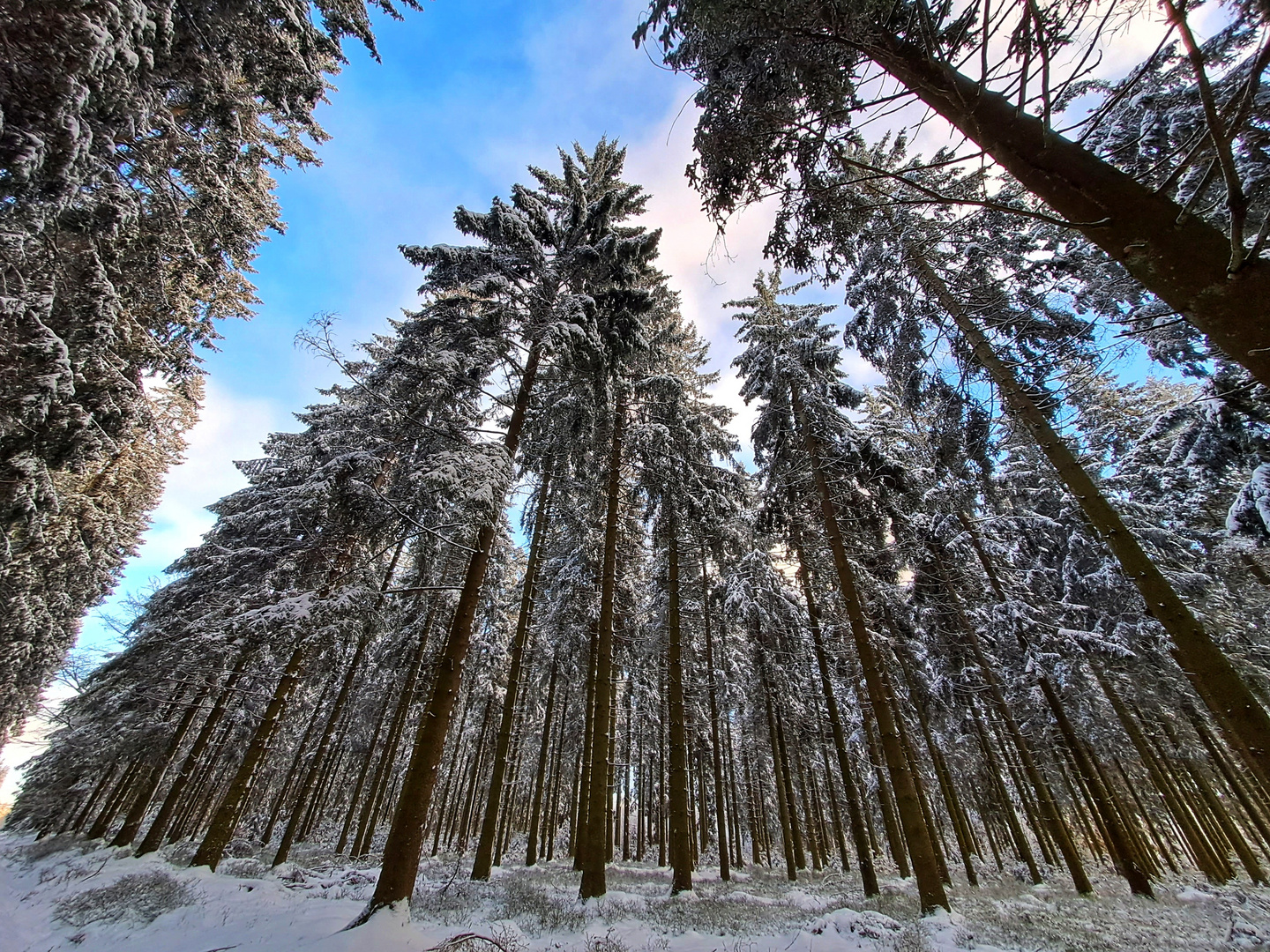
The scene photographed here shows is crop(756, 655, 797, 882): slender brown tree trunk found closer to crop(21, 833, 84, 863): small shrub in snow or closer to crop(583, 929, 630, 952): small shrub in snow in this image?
crop(583, 929, 630, 952): small shrub in snow

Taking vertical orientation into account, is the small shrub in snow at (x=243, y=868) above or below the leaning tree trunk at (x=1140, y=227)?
below

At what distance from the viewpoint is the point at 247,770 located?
10.2m

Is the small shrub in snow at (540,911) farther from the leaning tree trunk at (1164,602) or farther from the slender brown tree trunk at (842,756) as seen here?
the leaning tree trunk at (1164,602)

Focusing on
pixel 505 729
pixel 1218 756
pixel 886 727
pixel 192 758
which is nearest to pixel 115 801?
pixel 192 758

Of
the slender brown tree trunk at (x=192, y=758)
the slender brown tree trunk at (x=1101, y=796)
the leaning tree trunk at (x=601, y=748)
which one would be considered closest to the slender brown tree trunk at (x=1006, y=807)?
the slender brown tree trunk at (x=1101, y=796)

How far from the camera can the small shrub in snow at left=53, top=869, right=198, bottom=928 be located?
25.4 feet

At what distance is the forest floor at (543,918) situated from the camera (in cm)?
666

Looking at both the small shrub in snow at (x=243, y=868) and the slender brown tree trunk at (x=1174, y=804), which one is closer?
the small shrub in snow at (x=243, y=868)

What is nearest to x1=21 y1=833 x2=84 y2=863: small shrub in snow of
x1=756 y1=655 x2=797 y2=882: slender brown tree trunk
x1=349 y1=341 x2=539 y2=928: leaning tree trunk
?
x1=349 y1=341 x2=539 y2=928: leaning tree trunk

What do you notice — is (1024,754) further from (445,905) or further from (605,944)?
(445,905)

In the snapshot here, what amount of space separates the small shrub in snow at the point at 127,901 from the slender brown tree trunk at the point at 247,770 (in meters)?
1.10

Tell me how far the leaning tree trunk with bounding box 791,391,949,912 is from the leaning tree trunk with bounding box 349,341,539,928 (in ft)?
23.9

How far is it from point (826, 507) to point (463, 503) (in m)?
7.93

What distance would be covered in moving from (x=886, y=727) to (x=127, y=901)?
14.2 meters
